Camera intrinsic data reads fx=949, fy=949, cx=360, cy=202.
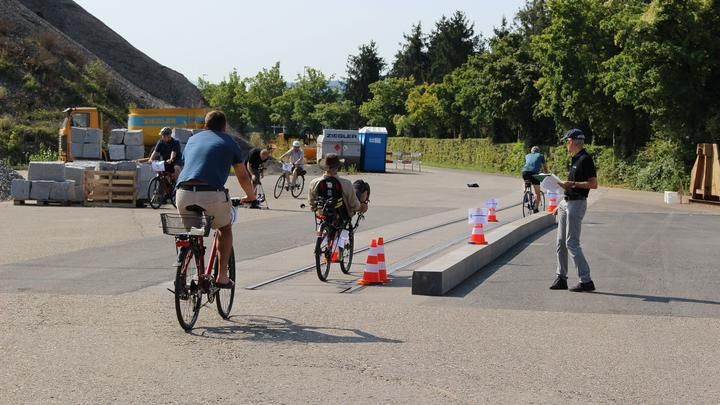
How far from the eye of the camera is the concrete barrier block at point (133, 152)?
1419 inches

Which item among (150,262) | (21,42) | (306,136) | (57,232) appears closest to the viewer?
(150,262)

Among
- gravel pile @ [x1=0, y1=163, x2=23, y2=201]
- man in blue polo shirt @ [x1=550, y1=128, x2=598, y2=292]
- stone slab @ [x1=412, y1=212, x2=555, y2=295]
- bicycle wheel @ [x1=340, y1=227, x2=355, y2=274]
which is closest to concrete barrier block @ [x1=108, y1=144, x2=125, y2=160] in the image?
gravel pile @ [x1=0, y1=163, x2=23, y2=201]

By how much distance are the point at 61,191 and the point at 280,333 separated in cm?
1735

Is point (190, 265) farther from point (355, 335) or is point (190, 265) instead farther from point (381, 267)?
point (381, 267)

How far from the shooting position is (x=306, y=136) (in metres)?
82.4

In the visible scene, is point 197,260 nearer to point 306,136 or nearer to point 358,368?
point 358,368

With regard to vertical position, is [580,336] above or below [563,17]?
below

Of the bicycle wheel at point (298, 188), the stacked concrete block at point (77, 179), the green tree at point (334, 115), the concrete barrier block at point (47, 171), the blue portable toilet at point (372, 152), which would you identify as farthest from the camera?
the green tree at point (334, 115)

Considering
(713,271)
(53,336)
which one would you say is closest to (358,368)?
(53,336)

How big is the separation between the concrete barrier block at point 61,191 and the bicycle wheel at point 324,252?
14.0 meters

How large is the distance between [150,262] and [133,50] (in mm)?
74065

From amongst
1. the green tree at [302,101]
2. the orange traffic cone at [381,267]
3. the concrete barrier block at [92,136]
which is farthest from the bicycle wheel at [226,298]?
the green tree at [302,101]

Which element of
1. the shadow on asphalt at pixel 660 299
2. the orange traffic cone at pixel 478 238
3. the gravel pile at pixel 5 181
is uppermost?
the orange traffic cone at pixel 478 238

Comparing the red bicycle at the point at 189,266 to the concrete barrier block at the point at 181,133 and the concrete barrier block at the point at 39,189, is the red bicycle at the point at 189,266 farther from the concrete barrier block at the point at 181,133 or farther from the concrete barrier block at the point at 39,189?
the concrete barrier block at the point at 181,133
